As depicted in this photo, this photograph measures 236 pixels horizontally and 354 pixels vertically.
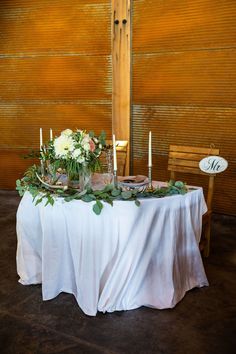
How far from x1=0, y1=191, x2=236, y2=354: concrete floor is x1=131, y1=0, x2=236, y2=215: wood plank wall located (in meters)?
1.87

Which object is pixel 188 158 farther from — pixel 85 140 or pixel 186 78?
pixel 186 78

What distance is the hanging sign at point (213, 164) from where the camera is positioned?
2670 mm

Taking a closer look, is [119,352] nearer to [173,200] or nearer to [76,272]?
[76,272]

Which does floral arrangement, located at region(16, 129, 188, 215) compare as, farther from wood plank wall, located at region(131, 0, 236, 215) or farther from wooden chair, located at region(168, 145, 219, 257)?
wood plank wall, located at region(131, 0, 236, 215)

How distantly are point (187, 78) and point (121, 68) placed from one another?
0.85 meters

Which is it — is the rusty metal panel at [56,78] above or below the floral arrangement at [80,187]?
above

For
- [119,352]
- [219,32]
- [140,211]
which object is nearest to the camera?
[119,352]

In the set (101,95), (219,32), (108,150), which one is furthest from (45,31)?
(108,150)

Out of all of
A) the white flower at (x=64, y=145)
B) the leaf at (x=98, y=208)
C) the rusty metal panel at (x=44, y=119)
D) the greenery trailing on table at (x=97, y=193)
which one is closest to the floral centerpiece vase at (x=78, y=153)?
the white flower at (x=64, y=145)

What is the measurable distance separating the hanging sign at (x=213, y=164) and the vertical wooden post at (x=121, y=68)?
197cm

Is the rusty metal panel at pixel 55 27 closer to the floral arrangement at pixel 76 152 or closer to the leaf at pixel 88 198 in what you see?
the floral arrangement at pixel 76 152

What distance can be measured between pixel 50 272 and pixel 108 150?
90 cm

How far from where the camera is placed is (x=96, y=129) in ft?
15.4

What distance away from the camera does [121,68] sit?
4395 mm
